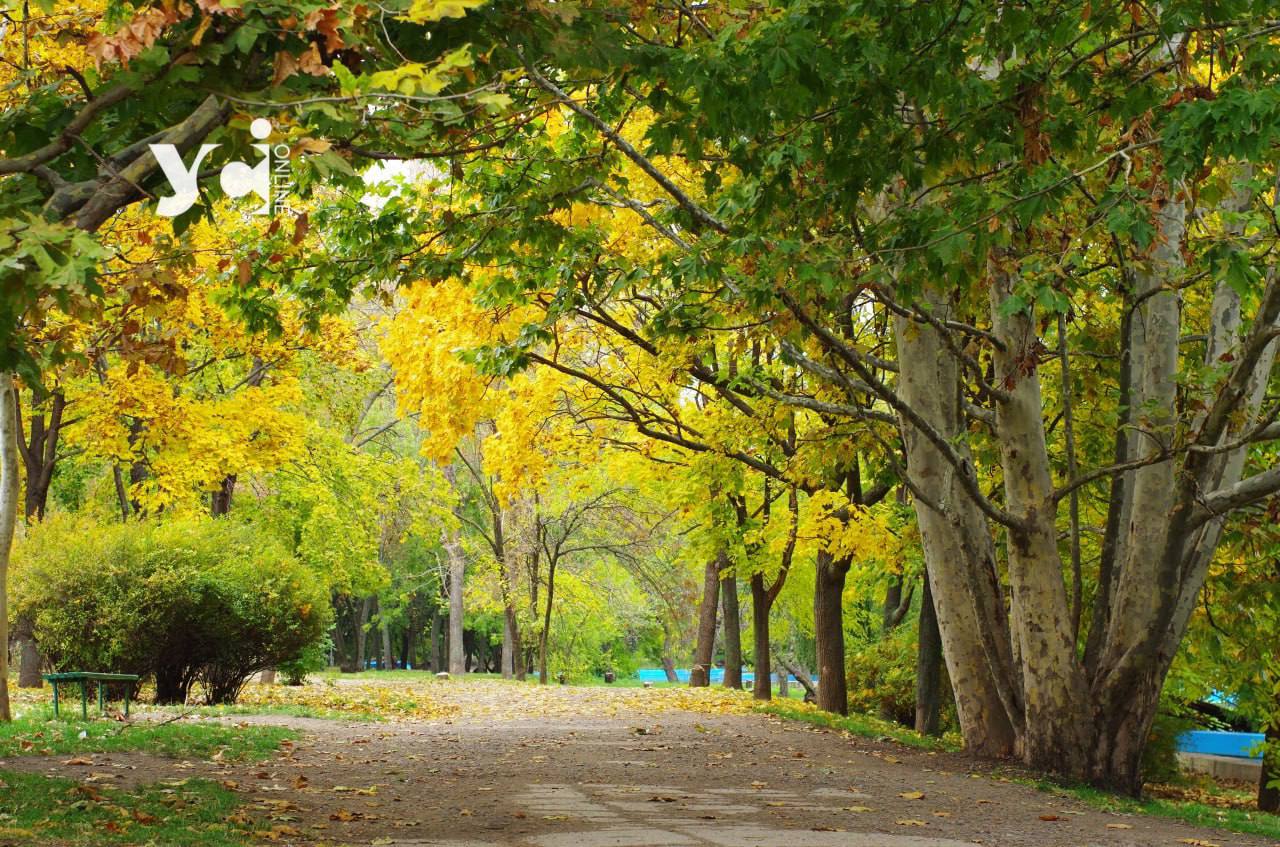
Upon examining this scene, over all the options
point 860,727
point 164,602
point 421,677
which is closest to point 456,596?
point 421,677

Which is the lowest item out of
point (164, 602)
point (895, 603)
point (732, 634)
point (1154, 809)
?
point (1154, 809)

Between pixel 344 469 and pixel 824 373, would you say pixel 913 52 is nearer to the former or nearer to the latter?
pixel 824 373

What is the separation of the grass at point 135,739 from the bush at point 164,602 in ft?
9.51

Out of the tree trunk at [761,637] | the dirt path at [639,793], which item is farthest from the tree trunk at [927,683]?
the dirt path at [639,793]

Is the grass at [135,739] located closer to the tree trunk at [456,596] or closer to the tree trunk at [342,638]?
the tree trunk at [456,596]

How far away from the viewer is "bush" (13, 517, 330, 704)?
48.8 ft

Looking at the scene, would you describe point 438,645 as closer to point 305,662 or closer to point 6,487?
point 305,662

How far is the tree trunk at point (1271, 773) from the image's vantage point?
15.0m

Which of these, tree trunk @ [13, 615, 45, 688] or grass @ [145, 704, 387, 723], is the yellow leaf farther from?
tree trunk @ [13, 615, 45, 688]

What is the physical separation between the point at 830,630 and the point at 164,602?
9.56 metres

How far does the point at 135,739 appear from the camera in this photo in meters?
9.84

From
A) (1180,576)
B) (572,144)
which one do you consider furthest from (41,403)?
(1180,576)

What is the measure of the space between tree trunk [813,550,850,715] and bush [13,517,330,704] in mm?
7659

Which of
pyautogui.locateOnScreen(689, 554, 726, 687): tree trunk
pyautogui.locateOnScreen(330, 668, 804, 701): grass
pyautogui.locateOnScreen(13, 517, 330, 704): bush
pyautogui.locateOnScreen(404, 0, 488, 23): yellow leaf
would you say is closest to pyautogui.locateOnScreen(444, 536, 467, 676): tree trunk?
pyautogui.locateOnScreen(330, 668, 804, 701): grass
